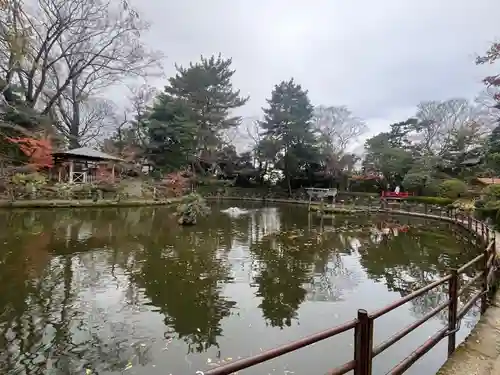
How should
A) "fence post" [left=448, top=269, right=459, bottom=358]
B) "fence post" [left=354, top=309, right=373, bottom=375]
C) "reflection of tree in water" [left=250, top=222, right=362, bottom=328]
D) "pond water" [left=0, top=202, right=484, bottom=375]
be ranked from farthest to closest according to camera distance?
"reflection of tree in water" [left=250, top=222, right=362, bottom=328], "pond water" [left=0, top=202, right=484, bottom=375], "fence post" [left=448, top=269, right=459, bottom=358], "fence post" [left=354, top=309, right=373, bottom=375]

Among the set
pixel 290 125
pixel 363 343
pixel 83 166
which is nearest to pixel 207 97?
pixel 290 125

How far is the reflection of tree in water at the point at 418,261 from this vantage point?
6.48 meters

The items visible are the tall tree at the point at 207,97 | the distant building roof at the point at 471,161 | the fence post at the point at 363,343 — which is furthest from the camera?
the tall tree at the point at 207,97

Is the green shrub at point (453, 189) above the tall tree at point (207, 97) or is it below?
below

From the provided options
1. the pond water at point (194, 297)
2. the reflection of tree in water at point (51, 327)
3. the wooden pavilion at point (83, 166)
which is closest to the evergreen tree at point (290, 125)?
the wooden pavilion at point (83, 166)

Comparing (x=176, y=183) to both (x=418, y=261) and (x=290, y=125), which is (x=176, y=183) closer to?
(x=290, y=125)

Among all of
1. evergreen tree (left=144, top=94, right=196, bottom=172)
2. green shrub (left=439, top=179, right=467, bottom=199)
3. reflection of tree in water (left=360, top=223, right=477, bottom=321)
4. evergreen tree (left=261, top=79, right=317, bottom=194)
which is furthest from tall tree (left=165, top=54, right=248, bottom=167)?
reflection of tree in water (left=360, top=223, right=477, bottom=321)

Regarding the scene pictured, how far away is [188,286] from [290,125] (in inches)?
1105

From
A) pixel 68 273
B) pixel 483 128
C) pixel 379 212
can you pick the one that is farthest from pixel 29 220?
pixel 483 128

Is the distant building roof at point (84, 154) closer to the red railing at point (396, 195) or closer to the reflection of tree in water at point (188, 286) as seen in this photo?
the reflection of tree in water at point (188, 286)

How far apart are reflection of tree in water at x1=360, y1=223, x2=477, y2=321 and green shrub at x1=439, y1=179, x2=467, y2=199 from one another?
34.9 ft

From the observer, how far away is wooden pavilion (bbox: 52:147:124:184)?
23.8 m

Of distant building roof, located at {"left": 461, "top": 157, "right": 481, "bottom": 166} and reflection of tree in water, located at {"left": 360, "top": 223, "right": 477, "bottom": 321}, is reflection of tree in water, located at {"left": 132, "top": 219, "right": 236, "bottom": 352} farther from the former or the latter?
distant building roof, located at {"left": 461, "top": 157, "right": 481, "bottom": 166}

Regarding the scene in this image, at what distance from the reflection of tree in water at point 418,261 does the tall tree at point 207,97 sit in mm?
23105
